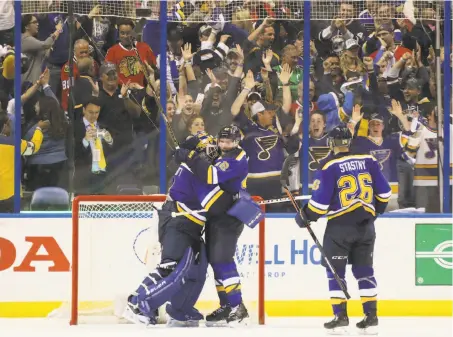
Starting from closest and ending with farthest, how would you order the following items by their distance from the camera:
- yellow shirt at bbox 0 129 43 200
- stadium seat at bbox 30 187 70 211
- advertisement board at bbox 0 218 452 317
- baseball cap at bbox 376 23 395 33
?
1. advertisement board at bbox 0 218 452 317
2. yellow shirt at bbox 0 129 43 200
3. stadium seat at bbox 30 187 70 211
4. baseball cap at bbox 376 23 395 33

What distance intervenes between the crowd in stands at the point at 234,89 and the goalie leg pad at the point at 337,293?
1.73m

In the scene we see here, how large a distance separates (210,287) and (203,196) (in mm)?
869

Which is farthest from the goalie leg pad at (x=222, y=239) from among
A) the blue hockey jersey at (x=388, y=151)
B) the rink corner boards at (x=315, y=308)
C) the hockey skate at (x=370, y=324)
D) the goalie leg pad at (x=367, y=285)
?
the blue hockey jersey at (x=388, y=151)

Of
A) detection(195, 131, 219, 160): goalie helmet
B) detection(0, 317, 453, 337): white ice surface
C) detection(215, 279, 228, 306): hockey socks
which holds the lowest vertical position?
detection(0, 317, 453, 337): white ice surface

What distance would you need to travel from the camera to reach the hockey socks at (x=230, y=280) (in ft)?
22.4

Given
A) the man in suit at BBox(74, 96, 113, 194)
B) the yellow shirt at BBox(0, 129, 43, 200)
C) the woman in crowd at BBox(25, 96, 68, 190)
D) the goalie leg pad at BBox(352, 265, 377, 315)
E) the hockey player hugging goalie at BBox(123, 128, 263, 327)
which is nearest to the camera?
the goalie leg pad at BBox(352, 265, 377, 315)

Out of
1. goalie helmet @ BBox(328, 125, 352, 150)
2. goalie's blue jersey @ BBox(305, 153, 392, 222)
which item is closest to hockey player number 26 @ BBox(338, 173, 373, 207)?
goalie's blue jersey @ BBox(305, 153, 392, 222)

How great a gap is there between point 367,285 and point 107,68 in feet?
9.37

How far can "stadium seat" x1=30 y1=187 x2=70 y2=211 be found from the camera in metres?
8.06

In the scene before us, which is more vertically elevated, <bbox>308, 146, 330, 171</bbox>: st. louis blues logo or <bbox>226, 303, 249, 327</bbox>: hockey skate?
<bbox>308, 146, 330, 171</bbox>: st. louis blues logo

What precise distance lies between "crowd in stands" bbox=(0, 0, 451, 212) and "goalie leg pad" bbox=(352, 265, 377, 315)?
5.75ft

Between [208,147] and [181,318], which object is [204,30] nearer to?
[208,147]

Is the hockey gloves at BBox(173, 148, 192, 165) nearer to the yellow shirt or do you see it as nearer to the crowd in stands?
the crowd in stands

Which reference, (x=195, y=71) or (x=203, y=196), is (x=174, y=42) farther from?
(x=203, y=196)
